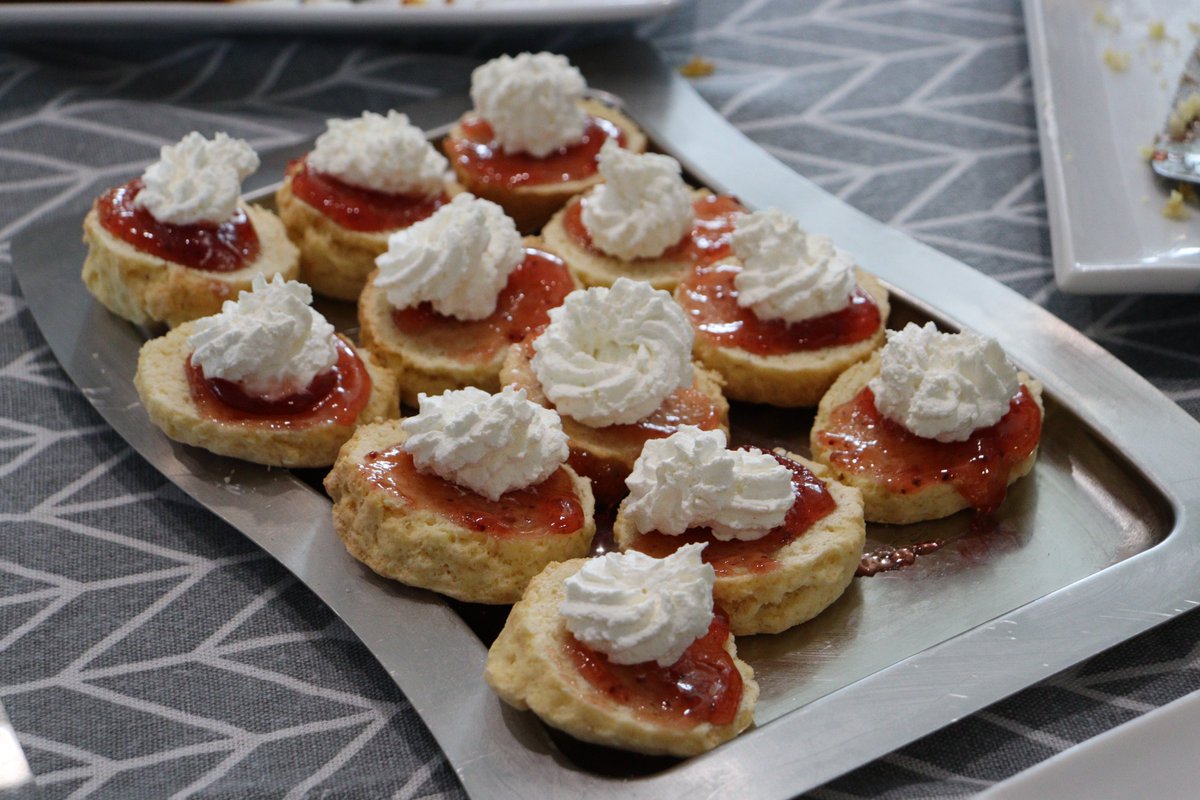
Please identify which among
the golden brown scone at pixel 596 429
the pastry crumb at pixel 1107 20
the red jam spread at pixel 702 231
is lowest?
the golden brown scone at pixel 596 429

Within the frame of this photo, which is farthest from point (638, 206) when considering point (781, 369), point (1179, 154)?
point (1179, 154)

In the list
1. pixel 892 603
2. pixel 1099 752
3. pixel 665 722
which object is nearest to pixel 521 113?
pixel 892 603

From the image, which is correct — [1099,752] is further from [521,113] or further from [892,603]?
[521,113]

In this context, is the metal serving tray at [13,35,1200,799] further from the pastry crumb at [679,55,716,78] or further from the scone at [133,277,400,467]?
the pastry crumb at [679,55,716,78]

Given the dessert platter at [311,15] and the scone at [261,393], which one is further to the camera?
the dessert platter at [311,15]

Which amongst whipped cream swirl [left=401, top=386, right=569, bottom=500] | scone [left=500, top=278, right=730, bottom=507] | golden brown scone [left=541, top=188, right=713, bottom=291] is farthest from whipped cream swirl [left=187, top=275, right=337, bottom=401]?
golden brown scone [left=541, top=188, right=713, bottom=291]

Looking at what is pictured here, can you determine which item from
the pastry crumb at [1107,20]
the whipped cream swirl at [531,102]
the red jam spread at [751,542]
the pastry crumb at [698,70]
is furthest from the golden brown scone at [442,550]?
the pastry crumb at [1107,20]

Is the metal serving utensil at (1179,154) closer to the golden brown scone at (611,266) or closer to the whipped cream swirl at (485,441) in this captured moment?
the golden brown scone at (611,266)
